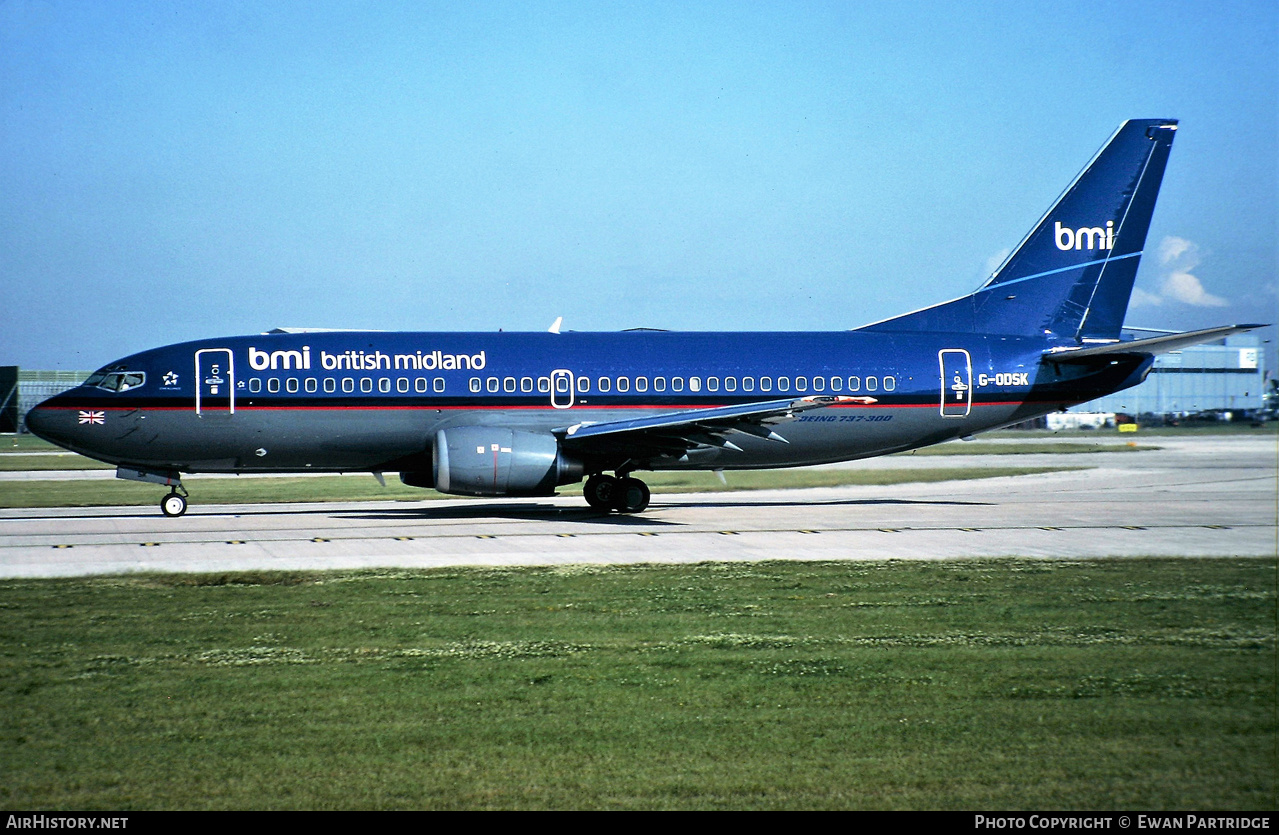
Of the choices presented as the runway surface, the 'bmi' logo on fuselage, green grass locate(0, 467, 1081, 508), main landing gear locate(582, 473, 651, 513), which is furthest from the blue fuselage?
green grass locate(0, 467, 1081, 508)

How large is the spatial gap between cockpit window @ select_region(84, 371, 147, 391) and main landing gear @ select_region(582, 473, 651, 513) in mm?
10215

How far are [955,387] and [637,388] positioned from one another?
782cm

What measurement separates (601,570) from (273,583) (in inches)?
177

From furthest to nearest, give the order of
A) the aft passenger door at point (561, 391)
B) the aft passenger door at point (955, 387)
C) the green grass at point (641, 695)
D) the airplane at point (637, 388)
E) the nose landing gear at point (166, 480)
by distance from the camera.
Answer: the aft passenger door at point (955, 387) → the aft passenger door at point (561, 391) → the nose landing gear at point (166, 480) → the airplane at point (637, 388) → the green grass at point (641, 695)

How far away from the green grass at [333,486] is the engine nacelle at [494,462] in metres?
7.58

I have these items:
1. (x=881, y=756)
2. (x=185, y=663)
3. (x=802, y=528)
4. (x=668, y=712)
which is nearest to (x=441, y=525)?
(x=802, y=528)

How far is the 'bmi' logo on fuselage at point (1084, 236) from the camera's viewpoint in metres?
28.2

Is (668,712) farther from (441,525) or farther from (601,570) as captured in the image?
(441,525)

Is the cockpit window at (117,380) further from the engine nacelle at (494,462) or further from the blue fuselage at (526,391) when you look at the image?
the engine nacelle at (494,462)

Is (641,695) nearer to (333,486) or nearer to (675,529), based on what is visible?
(675,529)

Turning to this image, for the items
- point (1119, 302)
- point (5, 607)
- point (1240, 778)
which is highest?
point (1119, 302)

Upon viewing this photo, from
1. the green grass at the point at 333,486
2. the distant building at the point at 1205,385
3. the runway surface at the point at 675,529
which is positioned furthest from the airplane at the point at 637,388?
the distant building at the point at 1205,385

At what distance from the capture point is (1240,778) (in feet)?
22.5

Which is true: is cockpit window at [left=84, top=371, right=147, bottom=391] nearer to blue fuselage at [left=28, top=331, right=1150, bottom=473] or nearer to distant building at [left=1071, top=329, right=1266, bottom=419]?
blue fuselage at [left=28, top=331, right=1150, bottom=473]
